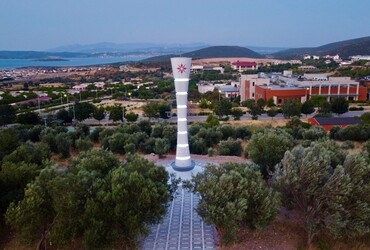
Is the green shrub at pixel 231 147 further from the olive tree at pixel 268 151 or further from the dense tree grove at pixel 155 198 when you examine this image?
the dense tree grove at pixel 155 198

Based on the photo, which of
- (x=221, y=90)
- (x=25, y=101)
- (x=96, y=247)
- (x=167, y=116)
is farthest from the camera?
(x=221, y=90)

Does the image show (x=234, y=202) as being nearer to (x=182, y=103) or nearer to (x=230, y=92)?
(x=182, y=103)

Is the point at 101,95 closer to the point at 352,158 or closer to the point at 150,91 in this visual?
the point at 150,91

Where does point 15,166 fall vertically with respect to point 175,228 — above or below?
above

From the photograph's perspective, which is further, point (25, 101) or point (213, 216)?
point (25, 101)

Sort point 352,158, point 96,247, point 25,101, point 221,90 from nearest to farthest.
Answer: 1. point 96,247
2. point 352,158
3. point 25,101
4. point 221,90

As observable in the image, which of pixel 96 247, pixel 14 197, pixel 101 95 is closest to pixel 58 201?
pixel 96 247

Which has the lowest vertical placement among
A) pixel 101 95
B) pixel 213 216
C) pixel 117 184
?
pixel 101 95

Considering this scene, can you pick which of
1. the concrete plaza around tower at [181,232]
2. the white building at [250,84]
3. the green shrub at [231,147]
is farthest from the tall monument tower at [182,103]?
the white building at [250,84]

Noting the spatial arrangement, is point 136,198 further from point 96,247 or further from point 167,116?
point 167,116
